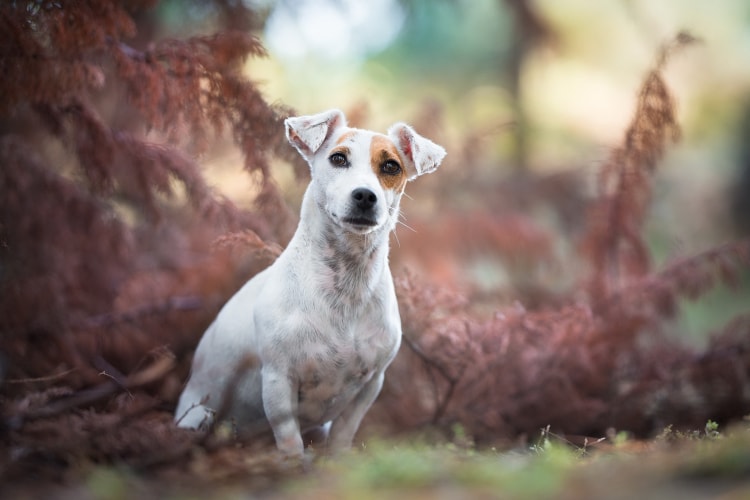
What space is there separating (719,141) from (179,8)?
41.9 ft

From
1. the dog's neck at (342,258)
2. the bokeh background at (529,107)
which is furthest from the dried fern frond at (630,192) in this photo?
the dog's neck at (342,258)

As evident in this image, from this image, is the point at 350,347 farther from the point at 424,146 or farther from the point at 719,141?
the point at 719,141

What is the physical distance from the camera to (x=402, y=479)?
84.1 inches

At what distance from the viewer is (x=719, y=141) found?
601 inches

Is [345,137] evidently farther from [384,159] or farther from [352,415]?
[352,415]

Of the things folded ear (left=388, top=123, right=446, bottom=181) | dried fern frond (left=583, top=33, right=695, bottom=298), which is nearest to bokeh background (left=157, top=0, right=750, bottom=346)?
dried fern frond (left=583, top=33, right=695, bottom=298)

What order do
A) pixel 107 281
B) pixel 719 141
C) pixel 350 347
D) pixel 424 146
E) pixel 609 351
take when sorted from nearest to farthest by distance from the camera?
1. pixel 350 347
2. pixel 424 146
3. pixel 609 351
4. pixel 107 281
5. pixel 719 141

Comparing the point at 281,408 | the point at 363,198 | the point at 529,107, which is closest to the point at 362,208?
the point at 363,198

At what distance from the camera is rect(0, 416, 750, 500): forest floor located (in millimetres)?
1892

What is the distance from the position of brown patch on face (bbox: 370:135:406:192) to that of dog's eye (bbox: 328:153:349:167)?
0.45ft

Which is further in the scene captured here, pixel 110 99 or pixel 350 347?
pixel 110 99

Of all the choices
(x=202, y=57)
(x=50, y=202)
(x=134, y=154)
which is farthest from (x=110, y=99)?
(x=202, y=57)

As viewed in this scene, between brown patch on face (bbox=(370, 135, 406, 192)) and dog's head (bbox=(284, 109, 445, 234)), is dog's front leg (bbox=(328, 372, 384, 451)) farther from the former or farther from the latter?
brown patch on face (bbox=(370, 135, 406, 192))

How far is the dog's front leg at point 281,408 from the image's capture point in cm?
345
